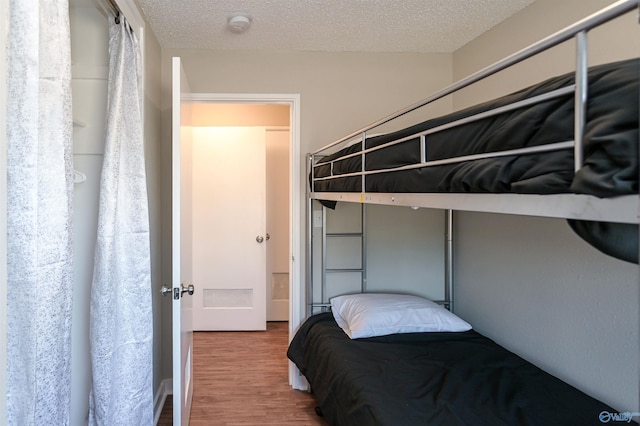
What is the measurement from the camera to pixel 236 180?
4016 millimetres

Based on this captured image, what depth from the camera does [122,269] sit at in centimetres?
162

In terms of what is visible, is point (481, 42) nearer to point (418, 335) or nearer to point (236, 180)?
point (418, 335)

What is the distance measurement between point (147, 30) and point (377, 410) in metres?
2.28

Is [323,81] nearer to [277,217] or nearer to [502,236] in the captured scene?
[502,236]

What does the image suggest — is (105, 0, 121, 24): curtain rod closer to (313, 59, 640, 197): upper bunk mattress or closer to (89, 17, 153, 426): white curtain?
(89, 17, 153, 426): white curtain

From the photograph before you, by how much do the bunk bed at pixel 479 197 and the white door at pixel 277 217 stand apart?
1.52 m

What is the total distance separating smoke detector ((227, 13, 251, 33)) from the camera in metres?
2.21

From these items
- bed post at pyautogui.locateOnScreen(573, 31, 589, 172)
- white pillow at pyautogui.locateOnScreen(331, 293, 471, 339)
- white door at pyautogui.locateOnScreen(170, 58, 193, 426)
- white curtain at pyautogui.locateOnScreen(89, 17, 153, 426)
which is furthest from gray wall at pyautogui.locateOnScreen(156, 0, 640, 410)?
bed post at pyautogui.locateOnScreen(573, 31, 589, 172)

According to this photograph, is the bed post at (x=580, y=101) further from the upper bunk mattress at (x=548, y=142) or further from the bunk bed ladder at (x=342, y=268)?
the bunk bed ladder at (x=342, y=268)

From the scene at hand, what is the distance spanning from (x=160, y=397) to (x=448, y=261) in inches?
84.2

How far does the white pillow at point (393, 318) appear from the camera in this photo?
7.44ft

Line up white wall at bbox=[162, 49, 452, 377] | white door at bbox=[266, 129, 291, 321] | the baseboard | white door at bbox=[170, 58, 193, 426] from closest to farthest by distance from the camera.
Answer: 1. white door at bbox=[170, 58, 193, 426]
2. the baseboard
3. white wall at bbox=[162, 49, 452, 377]
4. white door at bbox=[266, 129, 291, 321]

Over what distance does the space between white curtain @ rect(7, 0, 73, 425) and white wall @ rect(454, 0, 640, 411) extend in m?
1.69
